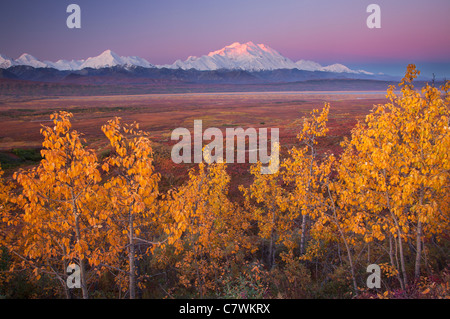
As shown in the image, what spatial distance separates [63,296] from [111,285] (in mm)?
1606

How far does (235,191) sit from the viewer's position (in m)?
24.4

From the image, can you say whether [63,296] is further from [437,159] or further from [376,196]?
[437,159]

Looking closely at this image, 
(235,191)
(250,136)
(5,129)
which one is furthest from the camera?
(5,129)

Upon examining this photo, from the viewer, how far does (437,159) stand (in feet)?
19.9
